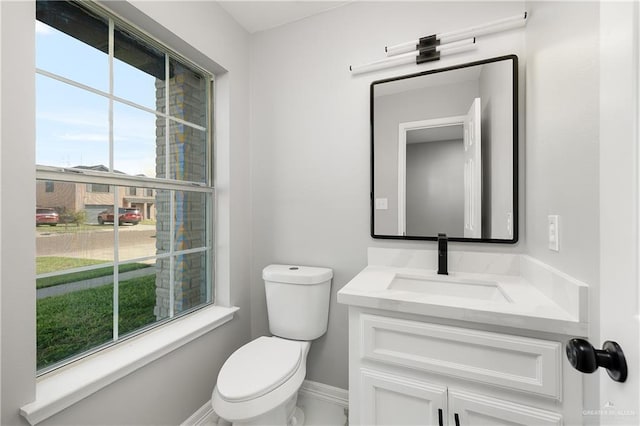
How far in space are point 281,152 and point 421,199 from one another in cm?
93

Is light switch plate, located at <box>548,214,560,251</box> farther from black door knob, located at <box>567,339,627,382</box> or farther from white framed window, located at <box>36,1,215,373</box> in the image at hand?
white framed window, located at <box>36,1,215,373</box>

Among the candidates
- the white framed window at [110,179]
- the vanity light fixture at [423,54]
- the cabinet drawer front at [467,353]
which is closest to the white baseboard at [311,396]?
the white framed window at [110,179]

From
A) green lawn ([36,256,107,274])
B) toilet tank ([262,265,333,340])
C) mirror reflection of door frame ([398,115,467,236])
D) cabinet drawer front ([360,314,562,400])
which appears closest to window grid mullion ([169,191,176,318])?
green lawn ([36,256,107,274])

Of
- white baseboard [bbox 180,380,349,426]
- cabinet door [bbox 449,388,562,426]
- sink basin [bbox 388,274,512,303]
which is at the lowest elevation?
white baseboard [bbox 180,380,349,426]

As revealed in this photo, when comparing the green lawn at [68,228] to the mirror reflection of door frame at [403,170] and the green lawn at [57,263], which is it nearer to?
the green lawn at [57,263]

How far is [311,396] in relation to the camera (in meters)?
1.76

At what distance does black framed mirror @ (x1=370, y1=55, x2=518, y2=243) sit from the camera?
1.36 meters

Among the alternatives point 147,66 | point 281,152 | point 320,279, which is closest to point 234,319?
point 320,279

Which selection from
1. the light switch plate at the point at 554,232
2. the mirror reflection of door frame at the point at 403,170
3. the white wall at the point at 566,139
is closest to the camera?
the white wall at the point at 566,139

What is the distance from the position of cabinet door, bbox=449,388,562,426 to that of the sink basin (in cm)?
42

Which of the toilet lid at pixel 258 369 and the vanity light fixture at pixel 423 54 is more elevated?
the vanity light fixture at pixel 423 54

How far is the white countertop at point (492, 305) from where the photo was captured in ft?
2.78

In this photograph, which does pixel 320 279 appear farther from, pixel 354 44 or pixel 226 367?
pixel 354 44

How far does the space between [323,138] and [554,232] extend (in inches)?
48.1
